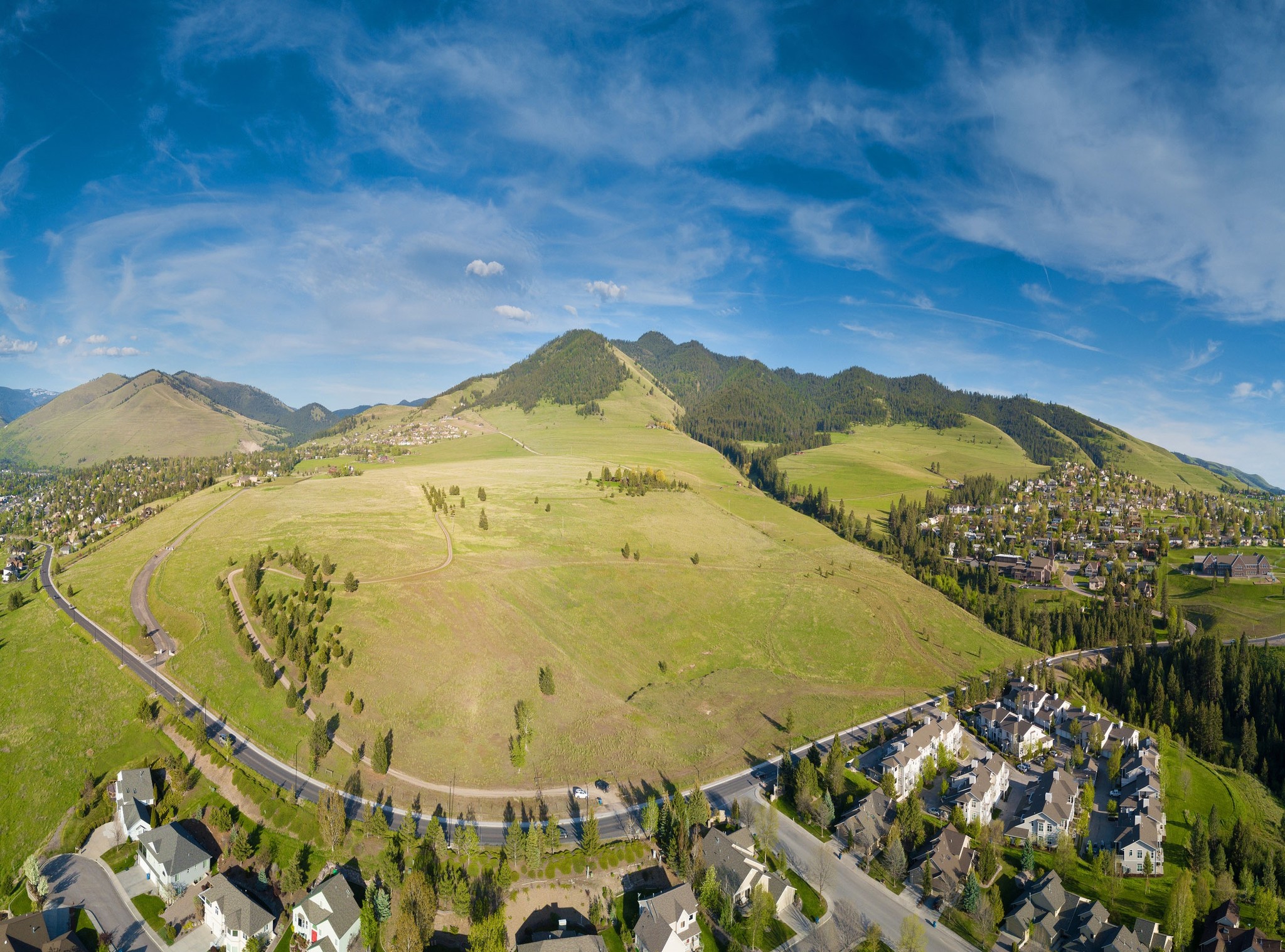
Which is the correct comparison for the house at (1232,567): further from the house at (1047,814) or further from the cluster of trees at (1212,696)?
the house at (1047,814)

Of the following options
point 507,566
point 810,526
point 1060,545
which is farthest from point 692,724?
point 1060,545

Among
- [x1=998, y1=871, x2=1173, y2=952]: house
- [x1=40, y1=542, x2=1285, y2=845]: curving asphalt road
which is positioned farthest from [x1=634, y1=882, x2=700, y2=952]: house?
[x1=998, y1=871, x2=1173, y2=952]: house

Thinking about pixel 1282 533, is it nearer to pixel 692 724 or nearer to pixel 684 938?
pixel 692 724

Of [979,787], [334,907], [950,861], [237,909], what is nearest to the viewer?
[237,909]

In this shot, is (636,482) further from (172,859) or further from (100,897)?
(100,897)

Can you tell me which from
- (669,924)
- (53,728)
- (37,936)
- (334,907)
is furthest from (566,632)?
(53,728)
